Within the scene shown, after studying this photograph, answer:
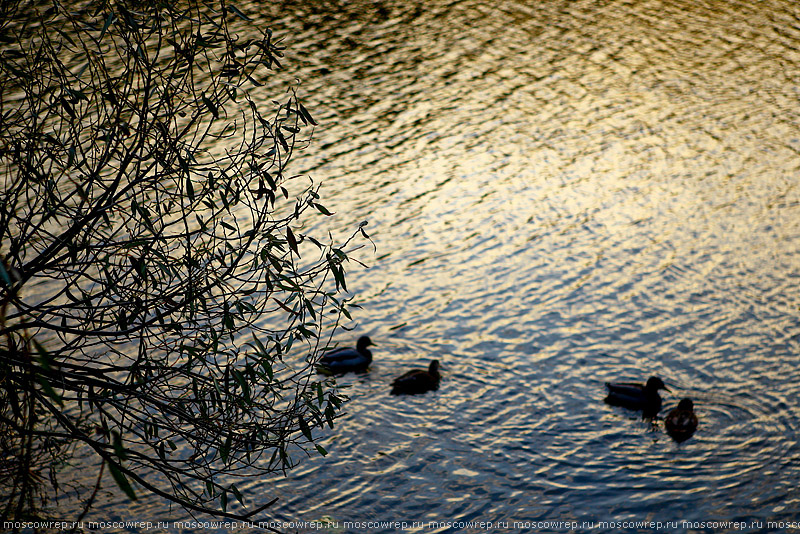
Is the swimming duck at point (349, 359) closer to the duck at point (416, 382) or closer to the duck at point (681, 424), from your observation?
the duck at point (416, 382)

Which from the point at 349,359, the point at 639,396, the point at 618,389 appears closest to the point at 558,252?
the point at 618,389

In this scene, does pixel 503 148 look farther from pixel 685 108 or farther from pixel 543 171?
pixel 685 108

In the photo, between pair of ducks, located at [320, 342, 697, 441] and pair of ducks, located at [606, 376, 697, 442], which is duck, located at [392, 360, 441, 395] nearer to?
pair of ducks, located at [320, 342, 697, 441]

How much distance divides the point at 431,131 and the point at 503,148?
84.3 inches

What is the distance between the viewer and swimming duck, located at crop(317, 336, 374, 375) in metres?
12.8

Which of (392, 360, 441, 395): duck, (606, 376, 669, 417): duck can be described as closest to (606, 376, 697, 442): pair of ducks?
(606, 376, 669, 417): duck

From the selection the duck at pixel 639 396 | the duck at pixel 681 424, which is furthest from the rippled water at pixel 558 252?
the duck at pixel 639 396

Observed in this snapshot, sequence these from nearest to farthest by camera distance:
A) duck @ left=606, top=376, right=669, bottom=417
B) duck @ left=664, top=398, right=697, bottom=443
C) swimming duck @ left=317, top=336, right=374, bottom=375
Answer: duck @ left=664, top=398, right=697, bottom=443, duck @ left=606, top=376, right=669, bottom=417, swimming duck @ left=317, top=336, right=374, bottom=375

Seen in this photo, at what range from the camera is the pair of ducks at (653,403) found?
37.7ft

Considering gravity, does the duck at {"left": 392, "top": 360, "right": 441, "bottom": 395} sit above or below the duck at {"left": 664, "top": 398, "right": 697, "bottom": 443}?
above

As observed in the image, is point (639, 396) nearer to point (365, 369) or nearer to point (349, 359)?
point (365, 369)

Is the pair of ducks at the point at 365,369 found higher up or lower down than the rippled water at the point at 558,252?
higher up

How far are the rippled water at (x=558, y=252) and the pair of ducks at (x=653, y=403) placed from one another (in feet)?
0.57

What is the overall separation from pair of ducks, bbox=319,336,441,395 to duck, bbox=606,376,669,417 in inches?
103
